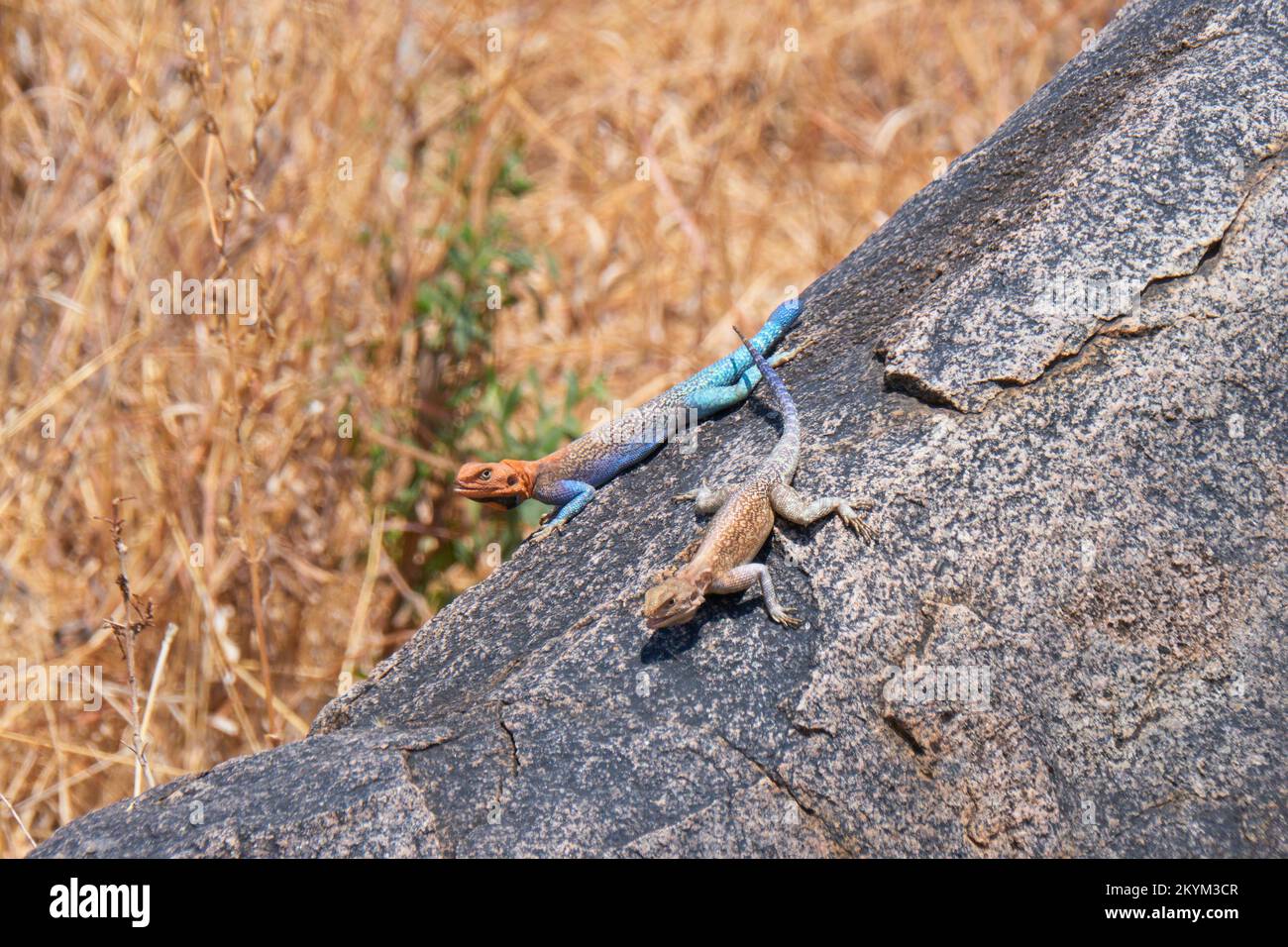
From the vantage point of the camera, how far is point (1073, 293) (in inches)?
129

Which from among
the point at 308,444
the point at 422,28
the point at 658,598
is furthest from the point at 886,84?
the point at 658,598

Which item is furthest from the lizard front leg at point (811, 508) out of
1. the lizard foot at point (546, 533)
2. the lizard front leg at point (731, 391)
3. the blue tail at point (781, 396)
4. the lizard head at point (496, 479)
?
the lizard head at point (496, 479)

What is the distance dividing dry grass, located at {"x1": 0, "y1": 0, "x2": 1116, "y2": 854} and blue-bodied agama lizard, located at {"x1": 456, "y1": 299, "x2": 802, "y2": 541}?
113 centimetres

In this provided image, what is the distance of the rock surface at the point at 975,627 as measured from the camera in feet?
9.09

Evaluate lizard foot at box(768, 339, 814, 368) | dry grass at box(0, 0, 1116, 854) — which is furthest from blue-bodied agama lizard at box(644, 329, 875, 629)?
dry grass at box(0, 0, 1116, 854)

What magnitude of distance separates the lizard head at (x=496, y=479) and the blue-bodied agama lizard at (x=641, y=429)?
0.07ft

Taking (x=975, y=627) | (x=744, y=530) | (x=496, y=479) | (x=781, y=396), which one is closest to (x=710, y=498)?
(x=744, y=530)

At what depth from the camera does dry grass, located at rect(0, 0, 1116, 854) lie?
5352 mm

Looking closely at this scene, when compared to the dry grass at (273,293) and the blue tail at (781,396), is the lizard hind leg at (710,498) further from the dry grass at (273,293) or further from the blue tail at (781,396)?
the dry grass at (273,293)

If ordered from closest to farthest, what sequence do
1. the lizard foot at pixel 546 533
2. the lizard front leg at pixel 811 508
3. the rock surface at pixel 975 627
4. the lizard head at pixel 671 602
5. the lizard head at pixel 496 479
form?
the rock surface at pixel 975 627
the lizard head at pixel 671 602
the lizard front leg at pixel 811 508
the lizard foot at pixel 546 533
the lizard head at pixel 496 479

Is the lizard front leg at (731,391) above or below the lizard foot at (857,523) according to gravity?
above

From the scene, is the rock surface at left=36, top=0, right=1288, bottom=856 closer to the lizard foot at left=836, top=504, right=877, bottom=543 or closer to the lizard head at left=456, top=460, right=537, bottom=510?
the lizard foot at left=836, top=504, right=877, bottom=543

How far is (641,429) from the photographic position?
4.21m
